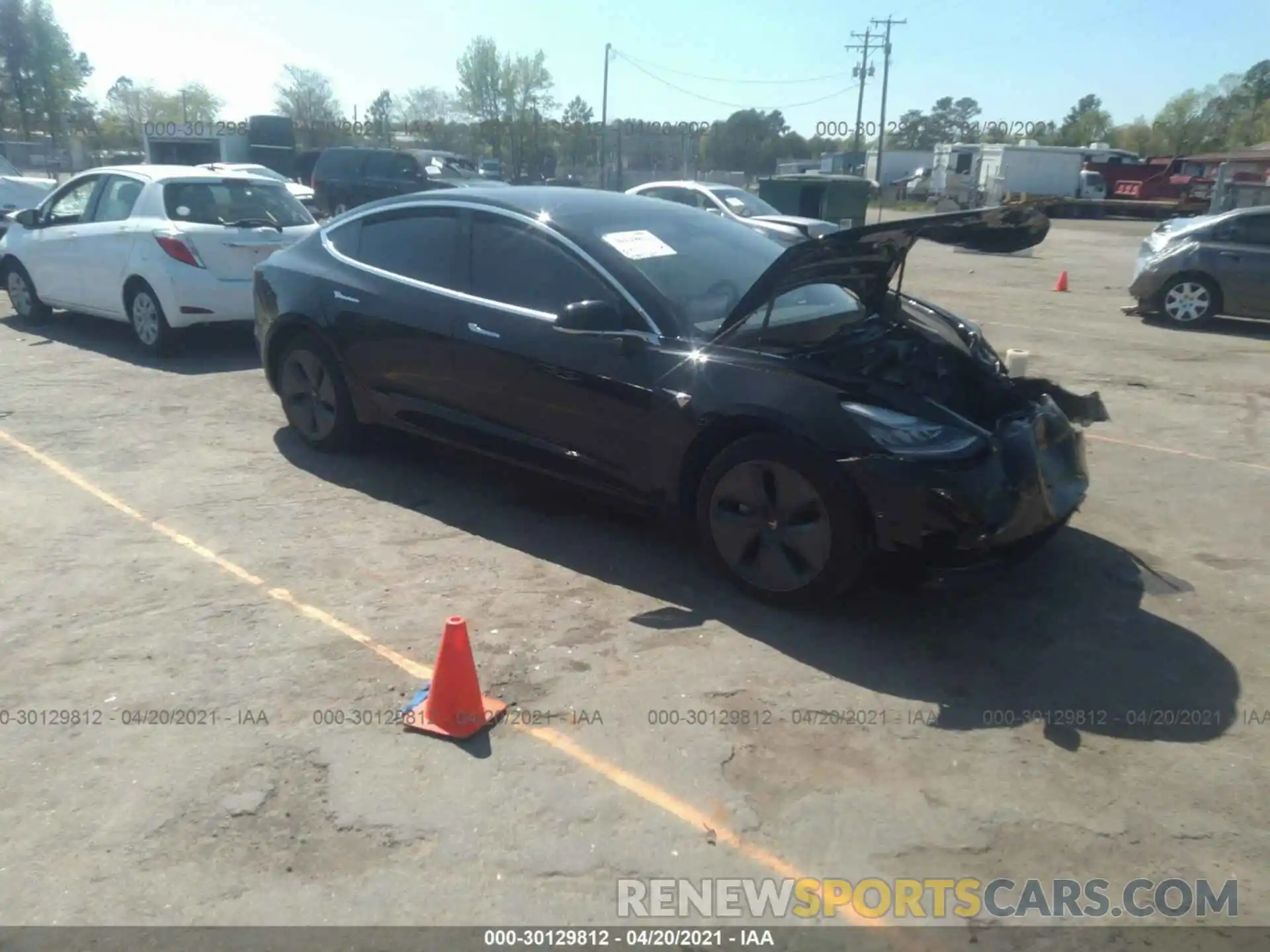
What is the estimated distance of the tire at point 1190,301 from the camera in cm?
1304

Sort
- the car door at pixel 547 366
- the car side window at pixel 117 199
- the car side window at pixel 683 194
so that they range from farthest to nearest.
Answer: the car side window at pixel 683 194
the car side window at pixel 117 199
the car door at pixel 547 366

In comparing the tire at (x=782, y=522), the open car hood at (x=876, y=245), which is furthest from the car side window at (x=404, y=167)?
the tire at (x=782, y=522)

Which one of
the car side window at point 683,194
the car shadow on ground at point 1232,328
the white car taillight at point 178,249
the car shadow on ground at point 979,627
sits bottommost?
the car shadow on ground at point 979,627

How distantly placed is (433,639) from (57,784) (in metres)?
1.42

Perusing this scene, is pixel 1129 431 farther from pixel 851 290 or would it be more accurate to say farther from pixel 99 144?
pixel 99 144

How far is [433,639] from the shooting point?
4246 millimetres

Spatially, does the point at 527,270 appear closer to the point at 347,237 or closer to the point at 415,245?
the point at 415,245

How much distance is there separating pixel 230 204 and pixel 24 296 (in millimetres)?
3115

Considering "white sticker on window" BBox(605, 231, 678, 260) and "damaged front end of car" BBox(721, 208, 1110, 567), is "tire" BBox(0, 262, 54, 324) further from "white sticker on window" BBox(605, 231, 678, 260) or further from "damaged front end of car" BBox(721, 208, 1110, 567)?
"damaged front end of car" BBox(721, 208, 1110, 567)

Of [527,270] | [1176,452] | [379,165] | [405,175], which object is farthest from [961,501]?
[379,165]

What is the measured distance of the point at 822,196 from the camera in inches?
977

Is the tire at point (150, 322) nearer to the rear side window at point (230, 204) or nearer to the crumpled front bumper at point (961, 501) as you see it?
the rear side window at point (230, 204)

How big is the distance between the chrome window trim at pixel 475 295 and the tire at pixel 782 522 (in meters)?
0.79

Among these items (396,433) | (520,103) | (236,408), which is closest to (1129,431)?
(396,433)
